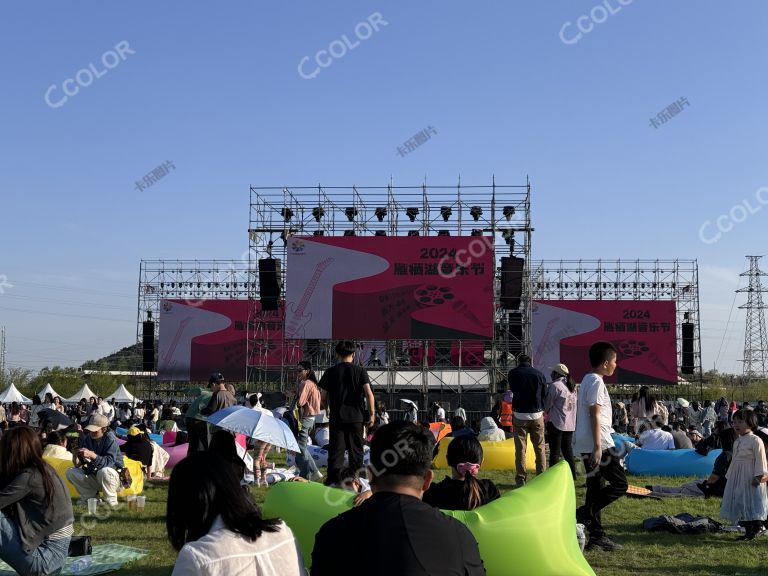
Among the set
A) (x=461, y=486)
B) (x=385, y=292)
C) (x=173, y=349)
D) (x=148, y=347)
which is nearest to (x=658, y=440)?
(x=461, y=486)

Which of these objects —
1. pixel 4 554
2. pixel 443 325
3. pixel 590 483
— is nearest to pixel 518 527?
pixel 590 483

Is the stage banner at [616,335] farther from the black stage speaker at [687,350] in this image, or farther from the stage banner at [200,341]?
the stage banner at [200,341]

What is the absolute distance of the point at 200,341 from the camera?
41.3 meters

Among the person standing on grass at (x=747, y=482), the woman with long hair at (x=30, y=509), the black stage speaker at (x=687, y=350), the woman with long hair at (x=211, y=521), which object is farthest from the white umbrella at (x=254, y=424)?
the black stage speaker at (x=687, y=350)

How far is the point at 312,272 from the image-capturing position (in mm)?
26094

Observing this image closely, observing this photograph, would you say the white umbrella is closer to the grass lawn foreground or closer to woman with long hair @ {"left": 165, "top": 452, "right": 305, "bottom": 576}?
the grass lawn foreground

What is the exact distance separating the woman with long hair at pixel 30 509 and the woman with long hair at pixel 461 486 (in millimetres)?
2255

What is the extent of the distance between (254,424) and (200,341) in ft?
115

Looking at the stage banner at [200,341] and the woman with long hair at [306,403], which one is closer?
the woman with long hair at [306,403]

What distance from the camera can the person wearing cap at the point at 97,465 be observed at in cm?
862

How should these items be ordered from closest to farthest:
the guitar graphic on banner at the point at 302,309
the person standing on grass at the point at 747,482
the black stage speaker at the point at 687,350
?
1. the person standing on grass at the point at 747,482
2. the guitar graphic on banner at the point at 302,309
3. the black stage speaker at the point at 687,350

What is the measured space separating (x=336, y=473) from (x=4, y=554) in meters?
2.90

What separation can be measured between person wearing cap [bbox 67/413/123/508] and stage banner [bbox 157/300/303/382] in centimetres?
3206

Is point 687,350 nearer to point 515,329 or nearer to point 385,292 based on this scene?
point 515,329
